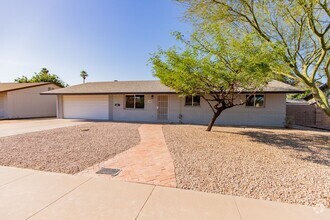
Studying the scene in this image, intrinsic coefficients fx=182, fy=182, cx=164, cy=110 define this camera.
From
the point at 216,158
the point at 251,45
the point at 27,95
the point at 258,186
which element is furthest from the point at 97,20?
the point at 27,95

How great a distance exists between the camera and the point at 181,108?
1526 centimetres

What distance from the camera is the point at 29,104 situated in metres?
21.0

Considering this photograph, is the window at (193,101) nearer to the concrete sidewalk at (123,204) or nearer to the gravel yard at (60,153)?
the gravel yard at (60,153)

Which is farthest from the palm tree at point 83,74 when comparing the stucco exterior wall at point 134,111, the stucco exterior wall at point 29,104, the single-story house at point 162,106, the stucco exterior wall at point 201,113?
the stucco exterior wall at point 134,111

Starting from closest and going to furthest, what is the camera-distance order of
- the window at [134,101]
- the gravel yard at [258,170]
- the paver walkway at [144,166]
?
1. the gravel yard at [258,170]
2. the paver walkway at [144,166]
3. the window at [134,101]

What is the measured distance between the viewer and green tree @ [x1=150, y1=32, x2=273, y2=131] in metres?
7.20

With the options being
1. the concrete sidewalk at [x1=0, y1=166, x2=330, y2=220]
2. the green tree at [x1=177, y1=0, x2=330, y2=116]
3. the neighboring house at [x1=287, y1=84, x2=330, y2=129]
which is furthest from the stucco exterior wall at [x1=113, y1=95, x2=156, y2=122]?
the concrete sidewalk at [x1=0, y1=166, x2=330, y2=220]

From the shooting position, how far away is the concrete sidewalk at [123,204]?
285 centimetres

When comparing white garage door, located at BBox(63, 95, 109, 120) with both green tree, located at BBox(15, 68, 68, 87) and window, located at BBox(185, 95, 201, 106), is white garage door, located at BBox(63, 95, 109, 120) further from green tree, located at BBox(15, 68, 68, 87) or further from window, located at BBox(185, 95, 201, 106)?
green tree, located at BBox(15, 68, 68, 87)

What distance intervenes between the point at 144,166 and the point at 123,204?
1.95 m

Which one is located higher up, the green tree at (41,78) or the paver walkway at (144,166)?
the green tree at (41,78)

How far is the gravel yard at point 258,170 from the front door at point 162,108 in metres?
8.28

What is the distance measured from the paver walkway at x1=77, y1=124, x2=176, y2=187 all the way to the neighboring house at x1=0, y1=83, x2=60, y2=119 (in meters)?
19.8

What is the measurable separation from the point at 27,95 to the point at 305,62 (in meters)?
25.3
